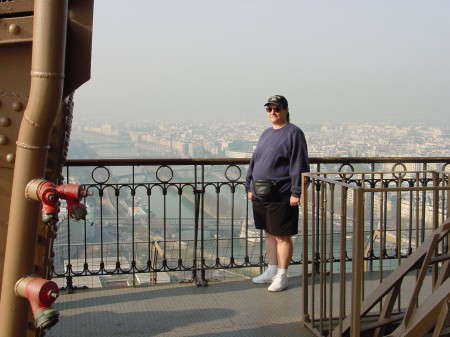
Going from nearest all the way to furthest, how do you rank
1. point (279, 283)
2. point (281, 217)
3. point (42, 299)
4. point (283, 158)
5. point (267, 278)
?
point (42, 299) < point (283, 158) < point (281, 217) < point (279, 283) < point (267, 278)

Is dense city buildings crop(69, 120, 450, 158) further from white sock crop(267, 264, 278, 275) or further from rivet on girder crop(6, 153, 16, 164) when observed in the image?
rivet on girder crop(6, 153, 16, 164)

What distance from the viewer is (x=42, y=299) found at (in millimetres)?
2301

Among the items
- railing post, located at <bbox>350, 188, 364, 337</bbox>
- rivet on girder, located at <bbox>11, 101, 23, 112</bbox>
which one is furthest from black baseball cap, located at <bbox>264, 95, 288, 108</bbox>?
rivet on girder, located at <bbox>11, 101, 23, 112</bbox>

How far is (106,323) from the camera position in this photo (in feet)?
16.5

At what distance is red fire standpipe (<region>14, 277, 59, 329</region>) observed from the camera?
224 cm

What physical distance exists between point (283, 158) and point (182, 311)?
68.5 inches

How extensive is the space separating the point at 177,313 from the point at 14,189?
10.3ft

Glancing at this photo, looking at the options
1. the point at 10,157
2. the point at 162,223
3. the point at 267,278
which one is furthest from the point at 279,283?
the point at 10,157

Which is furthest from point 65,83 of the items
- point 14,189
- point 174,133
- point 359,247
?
point 174,133

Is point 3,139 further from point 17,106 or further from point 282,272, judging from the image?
point 282,272

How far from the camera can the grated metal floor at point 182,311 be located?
4.84 metres

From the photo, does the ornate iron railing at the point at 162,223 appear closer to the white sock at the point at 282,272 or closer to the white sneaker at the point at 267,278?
the white sneaker at the point at 267,278

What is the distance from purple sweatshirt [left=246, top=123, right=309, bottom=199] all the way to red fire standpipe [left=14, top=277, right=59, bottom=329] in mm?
3565

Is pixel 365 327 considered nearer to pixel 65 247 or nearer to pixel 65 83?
pixel 65 83
